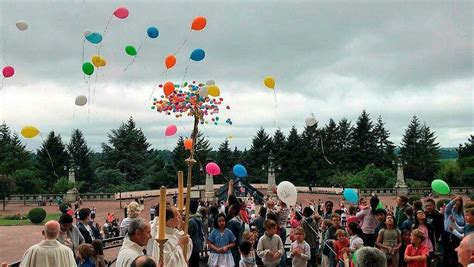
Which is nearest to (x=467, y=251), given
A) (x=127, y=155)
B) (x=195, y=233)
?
(x=195, y=233)

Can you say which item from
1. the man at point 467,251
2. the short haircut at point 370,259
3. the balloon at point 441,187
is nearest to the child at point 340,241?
the man at point 467,251

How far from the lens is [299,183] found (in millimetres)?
70000

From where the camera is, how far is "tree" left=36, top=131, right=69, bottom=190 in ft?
218

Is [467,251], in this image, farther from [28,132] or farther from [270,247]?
[28,132]

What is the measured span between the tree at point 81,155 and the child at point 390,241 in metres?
59.8

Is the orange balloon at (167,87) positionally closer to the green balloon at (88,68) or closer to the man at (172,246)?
the green balloon at (88,68)

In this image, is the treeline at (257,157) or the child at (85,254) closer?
the child at (85,254)

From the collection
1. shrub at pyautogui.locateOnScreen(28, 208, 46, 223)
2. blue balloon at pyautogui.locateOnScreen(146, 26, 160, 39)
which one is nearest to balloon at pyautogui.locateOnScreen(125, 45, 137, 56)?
blue balloon at pyautogui.locateOnScreen(146, 26, 160, 39)

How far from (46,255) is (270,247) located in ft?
13.2

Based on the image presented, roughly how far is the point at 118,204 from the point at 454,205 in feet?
139

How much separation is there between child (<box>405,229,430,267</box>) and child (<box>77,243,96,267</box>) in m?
5.28

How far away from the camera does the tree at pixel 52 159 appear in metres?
66.4

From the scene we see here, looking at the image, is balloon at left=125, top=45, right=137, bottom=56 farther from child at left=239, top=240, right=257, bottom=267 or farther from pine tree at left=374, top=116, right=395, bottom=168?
pine tree at left=374, top=116, right=395, bottom=168

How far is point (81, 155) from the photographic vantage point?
71.7 meters
